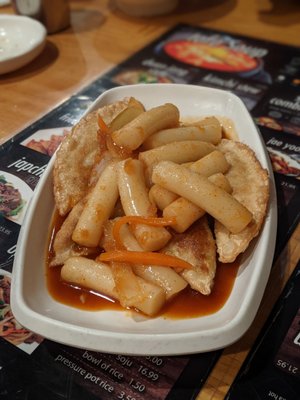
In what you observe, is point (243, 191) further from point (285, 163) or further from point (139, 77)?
point (139, 77)

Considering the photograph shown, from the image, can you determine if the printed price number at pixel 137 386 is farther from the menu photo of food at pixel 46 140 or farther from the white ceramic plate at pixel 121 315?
the menu photo of food at pixel 46 140

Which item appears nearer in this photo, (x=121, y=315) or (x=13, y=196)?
(x=121, y=315)

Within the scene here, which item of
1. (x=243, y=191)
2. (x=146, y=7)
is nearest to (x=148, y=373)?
(x=243, y=191)

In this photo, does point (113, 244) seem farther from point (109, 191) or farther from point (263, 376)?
point (263, 376)

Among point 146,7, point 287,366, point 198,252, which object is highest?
point 146,7

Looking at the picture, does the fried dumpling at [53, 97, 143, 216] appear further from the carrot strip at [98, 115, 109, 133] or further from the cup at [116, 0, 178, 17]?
the cup at [116, 0, 178, 17]

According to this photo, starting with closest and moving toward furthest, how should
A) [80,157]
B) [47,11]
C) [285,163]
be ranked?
1. [80,157]
2. [285,163]
3. [47,11]

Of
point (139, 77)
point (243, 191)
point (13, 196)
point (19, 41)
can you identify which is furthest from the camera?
point (19, 41)

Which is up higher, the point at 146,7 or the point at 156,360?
the point at 146,7
